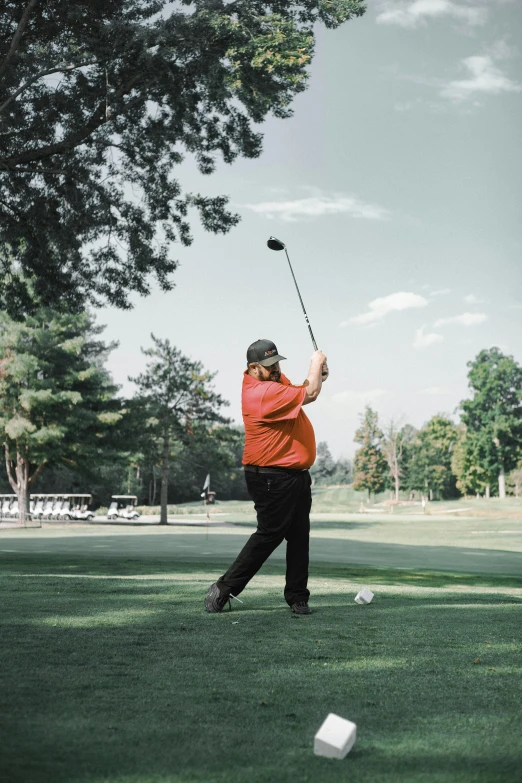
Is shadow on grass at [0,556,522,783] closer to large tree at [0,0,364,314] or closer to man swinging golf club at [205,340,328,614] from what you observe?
man swinging golf club at [205,340,328,614]

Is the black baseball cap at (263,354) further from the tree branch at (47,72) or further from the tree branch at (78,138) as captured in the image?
the tree branch at (47,72)

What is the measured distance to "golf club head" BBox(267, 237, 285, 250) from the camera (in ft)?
27.6

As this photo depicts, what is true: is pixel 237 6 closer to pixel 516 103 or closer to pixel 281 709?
pixel 281 709

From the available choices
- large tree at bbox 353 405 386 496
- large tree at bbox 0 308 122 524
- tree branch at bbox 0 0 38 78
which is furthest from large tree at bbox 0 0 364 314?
large tree at bbox 353 405 386 496

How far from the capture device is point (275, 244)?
8.49 m

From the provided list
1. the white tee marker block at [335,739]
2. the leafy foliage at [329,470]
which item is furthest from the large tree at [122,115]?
the leafy foliage at [329,470]

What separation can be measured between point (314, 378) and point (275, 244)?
8.58 ft

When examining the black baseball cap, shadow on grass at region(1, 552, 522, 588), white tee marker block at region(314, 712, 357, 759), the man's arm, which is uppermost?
the black baseball cap

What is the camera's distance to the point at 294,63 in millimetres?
13328

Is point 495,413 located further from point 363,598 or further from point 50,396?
point 363,598

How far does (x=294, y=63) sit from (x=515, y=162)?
64.3 m

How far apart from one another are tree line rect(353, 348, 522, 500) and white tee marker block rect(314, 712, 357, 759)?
8596 cm

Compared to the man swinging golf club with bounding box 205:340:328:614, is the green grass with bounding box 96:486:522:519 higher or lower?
lower

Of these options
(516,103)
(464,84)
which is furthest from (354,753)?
(516,103)
